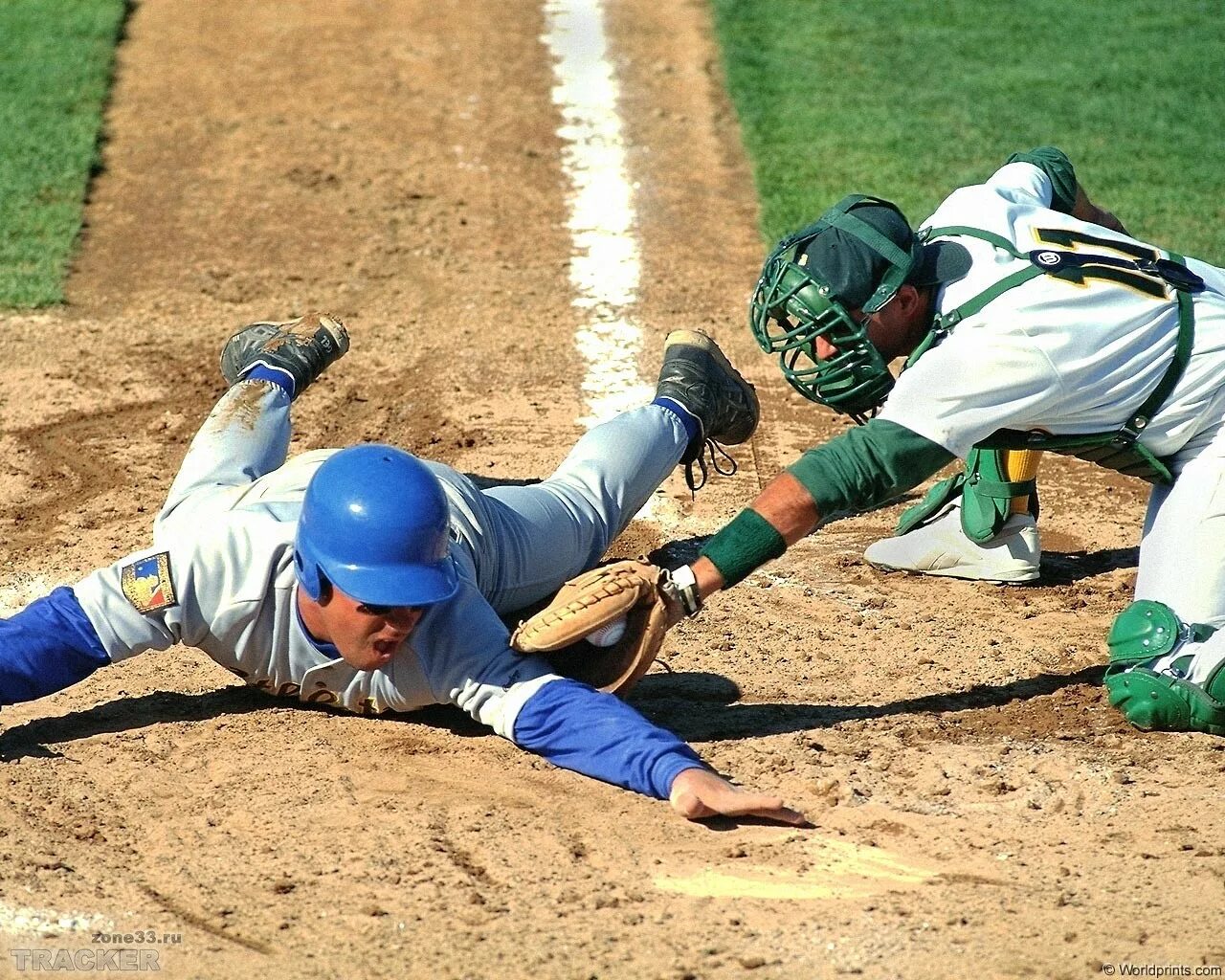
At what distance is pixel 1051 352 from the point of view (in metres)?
4.32

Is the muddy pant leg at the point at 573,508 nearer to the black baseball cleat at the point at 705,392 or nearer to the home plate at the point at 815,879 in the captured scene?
the black baseball cleat at the point at 705,392

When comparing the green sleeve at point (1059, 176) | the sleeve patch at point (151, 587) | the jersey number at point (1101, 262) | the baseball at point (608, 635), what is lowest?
the baseball at point (608, 635)

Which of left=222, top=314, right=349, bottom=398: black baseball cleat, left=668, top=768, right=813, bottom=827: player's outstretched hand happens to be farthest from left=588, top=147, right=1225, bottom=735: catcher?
left=222, top=314, right=349, bottom=398: black baseball cleat

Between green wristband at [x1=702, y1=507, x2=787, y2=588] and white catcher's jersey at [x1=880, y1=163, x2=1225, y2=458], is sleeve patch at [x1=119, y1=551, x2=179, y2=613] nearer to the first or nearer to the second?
green wristband at [x1=702, y1=507, x2=787, y2=588]

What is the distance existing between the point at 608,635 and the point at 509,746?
1.43ft

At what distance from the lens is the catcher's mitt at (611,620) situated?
4098mm

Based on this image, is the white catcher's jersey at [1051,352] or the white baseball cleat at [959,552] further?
the white baseball cleat at [959,552]

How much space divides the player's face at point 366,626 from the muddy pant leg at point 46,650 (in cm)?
61

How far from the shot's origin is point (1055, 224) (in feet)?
15.5

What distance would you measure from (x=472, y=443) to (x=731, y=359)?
1432mm

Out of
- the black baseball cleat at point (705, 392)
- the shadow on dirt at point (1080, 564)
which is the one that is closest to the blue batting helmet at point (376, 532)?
the black baseball cleat at point (705, 392)

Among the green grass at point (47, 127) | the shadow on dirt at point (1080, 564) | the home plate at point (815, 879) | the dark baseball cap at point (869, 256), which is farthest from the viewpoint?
the green grass at point (47, 127)

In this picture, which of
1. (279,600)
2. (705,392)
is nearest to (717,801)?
(279,600)

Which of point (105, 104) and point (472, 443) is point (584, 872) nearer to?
point (472, 443)
